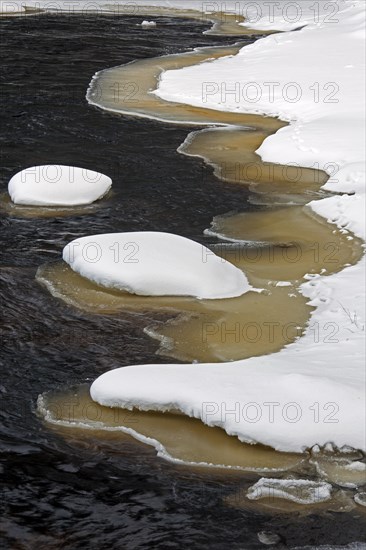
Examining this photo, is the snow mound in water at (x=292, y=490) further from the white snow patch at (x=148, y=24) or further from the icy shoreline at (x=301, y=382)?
the white snow patch at (x=148, y=24)

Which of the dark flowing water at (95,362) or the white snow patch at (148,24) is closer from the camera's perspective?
the dark flowing water at (95,362)

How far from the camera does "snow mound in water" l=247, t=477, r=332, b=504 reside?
5.30m

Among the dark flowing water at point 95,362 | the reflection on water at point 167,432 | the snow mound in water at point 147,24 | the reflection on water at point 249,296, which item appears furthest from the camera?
the snow mound in water at point 147,24

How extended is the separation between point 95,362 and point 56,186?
371 centimetres

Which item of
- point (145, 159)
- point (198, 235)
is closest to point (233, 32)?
point (145, 159)

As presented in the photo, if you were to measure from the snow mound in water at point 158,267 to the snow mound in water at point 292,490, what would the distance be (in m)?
2.52

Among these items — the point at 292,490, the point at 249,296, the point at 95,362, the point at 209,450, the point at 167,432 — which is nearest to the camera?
the point at 292,490

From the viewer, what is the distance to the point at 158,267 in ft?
25.8

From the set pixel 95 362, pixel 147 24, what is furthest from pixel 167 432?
pixel 147 24

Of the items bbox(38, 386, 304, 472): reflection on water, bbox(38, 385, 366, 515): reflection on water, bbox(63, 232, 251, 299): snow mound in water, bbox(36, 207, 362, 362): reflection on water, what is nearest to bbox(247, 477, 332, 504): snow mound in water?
bbox(38, 385, 366, 515): reflection on water

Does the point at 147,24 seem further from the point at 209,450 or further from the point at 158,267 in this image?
the point at 209,450

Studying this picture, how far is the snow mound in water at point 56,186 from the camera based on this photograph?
9969 millimetres

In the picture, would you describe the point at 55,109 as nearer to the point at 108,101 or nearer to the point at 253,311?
the point at 108,101

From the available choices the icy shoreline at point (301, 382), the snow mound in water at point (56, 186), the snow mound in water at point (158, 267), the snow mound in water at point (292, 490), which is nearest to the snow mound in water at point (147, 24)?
the icy shoreline at point (301, 382)
